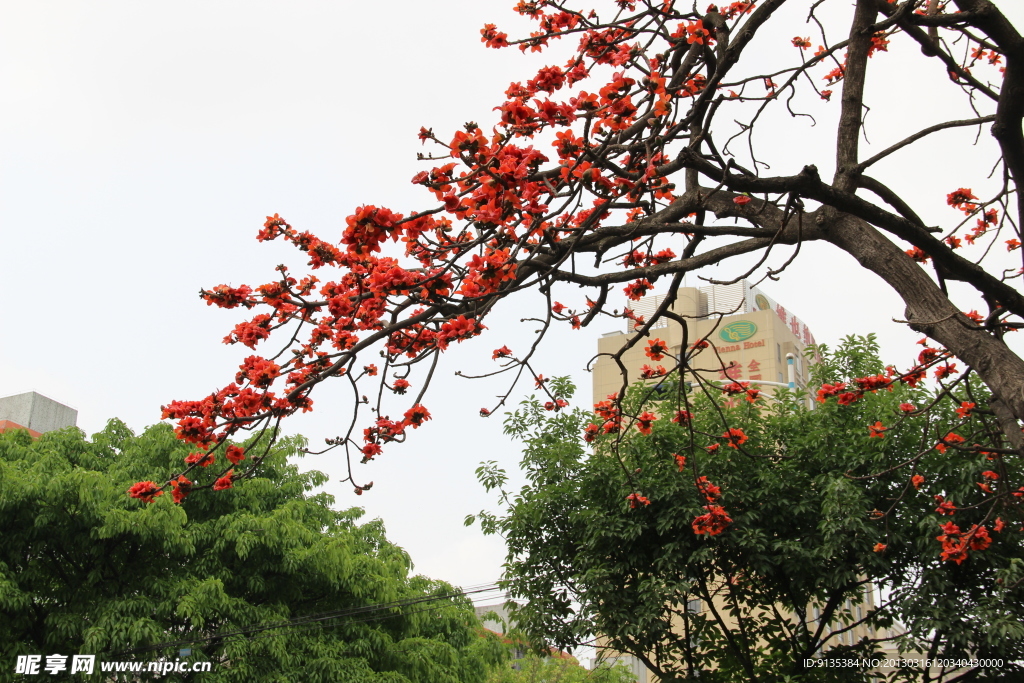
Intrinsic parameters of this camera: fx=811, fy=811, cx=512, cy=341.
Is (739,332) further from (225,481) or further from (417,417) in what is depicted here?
(225,481)

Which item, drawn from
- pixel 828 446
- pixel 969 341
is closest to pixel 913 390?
pixel 828 446

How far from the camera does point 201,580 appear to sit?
317 inches

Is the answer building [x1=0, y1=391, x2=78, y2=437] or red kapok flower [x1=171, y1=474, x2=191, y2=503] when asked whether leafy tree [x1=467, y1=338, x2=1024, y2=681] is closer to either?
red kapok flower [x1=171, y1=474, x2=191, y2=503]

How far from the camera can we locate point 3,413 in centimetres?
2198

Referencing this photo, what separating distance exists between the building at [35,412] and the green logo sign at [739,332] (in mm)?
21663

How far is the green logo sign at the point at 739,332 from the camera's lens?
30.1 meters

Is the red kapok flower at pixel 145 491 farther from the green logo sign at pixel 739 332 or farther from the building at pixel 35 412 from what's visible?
the green logo sign at pixel 739 332

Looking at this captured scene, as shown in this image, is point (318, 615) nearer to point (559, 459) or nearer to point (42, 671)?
point (42, 671)

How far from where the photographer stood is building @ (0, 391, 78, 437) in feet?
70.7

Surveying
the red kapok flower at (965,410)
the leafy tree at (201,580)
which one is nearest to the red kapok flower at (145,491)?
the red kapok flower at (965,410)

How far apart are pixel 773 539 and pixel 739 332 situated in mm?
25325

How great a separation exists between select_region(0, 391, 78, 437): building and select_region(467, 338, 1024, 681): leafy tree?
63.2 ft

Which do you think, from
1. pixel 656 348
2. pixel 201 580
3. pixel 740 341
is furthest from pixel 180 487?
pixel 740 341

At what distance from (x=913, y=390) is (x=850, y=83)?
3.82 m
